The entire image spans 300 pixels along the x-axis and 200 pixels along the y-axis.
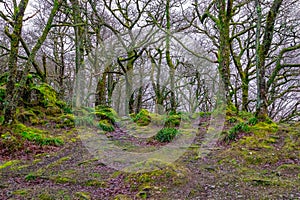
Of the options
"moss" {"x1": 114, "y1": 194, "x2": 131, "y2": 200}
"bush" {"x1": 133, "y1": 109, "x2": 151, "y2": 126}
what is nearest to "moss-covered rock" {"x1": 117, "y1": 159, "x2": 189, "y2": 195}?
"moss" {"x1": 114, "y1": 194, "x2": 131, "y2": 200}

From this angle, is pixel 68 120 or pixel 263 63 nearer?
pixel 263 63

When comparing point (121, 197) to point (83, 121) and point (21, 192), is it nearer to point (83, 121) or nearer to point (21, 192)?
point (21, 192)

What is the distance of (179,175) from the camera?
149 inches

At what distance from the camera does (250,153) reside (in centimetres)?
468

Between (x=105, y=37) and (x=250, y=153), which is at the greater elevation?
(x=105, y=37)

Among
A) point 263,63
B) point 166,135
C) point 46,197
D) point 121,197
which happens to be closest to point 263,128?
point 263,63

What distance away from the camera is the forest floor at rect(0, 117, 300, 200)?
10.9 ft

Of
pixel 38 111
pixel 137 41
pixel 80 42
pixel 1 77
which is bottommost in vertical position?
pixel 38 111

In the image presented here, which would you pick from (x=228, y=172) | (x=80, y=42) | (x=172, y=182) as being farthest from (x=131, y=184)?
(x=80, y=42)

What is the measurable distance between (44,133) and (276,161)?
18.6 ft

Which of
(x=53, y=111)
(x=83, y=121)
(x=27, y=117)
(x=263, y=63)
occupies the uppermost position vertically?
(x=263, y=63)

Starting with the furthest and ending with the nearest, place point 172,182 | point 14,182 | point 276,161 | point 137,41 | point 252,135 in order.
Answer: point 137,41 < point 252,135 < point 276,161 < point 14,182 < point 172,182

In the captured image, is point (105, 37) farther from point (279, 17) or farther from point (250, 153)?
point (250, 153)

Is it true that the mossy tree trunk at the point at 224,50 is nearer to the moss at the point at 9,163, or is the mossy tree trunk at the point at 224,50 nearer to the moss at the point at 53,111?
the moss at the point at 53,111
